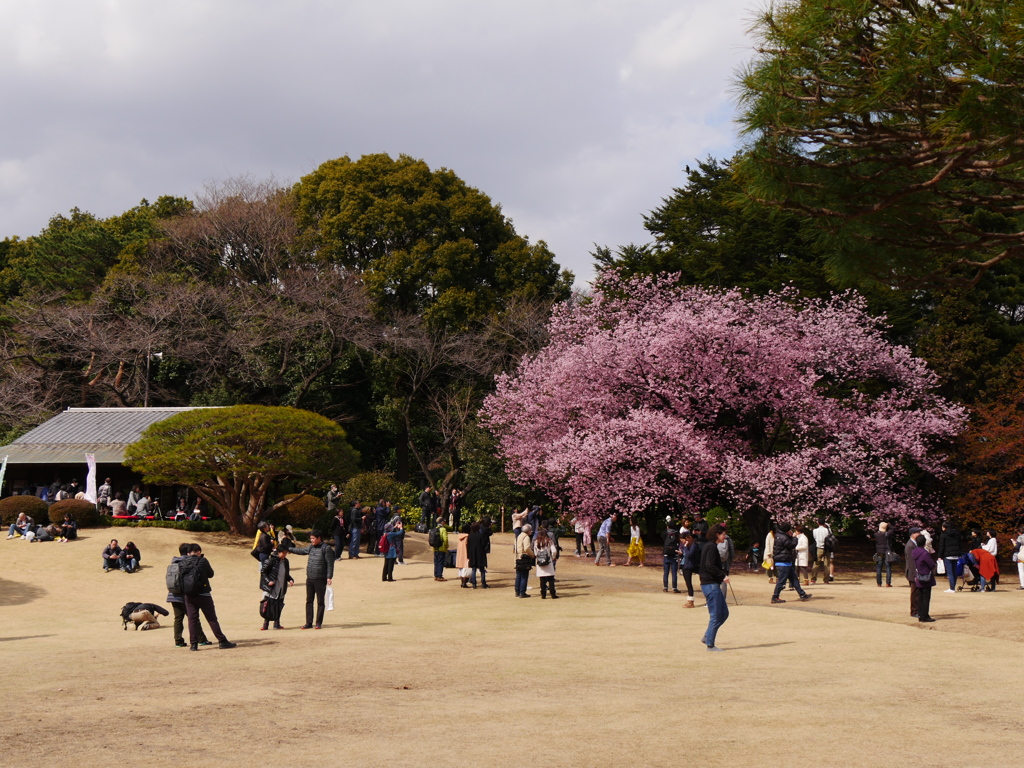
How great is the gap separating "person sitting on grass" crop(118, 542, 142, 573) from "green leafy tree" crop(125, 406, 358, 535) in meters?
3.02

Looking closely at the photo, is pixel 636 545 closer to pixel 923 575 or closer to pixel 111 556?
pixel 923 575

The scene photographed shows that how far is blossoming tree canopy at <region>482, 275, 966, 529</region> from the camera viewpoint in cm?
2541

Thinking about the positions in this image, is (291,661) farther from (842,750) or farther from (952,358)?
(952,358)

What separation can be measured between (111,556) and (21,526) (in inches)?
221

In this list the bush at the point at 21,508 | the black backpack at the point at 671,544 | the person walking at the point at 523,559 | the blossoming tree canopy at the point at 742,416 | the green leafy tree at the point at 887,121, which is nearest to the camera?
the green leafy tree at the point at 887,121

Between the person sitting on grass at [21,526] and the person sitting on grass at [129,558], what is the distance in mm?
5322

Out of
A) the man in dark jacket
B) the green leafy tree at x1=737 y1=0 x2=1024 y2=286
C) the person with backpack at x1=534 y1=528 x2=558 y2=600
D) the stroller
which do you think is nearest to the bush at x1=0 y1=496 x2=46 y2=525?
the person with backpack at x1=534 y1=528 x2=558 y2=600

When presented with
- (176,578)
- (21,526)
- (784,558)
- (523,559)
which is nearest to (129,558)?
(21,526)

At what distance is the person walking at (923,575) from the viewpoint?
47.3ft

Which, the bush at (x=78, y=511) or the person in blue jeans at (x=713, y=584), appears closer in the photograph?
the person in blue jeans at (x=713, y=584)

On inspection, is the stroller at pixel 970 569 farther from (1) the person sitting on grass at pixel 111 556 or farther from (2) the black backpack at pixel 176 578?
(1) the person sitting on grass at pixel 111 556

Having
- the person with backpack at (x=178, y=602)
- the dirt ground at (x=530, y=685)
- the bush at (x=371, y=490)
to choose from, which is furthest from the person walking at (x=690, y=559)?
the bush at (x=371, y=490)

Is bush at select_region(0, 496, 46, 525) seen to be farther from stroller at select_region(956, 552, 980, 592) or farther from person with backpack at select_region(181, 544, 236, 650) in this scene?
stroller at select_region(956, 552, 980, 592)

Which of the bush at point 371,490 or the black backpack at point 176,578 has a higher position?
the bush at point 371,490
